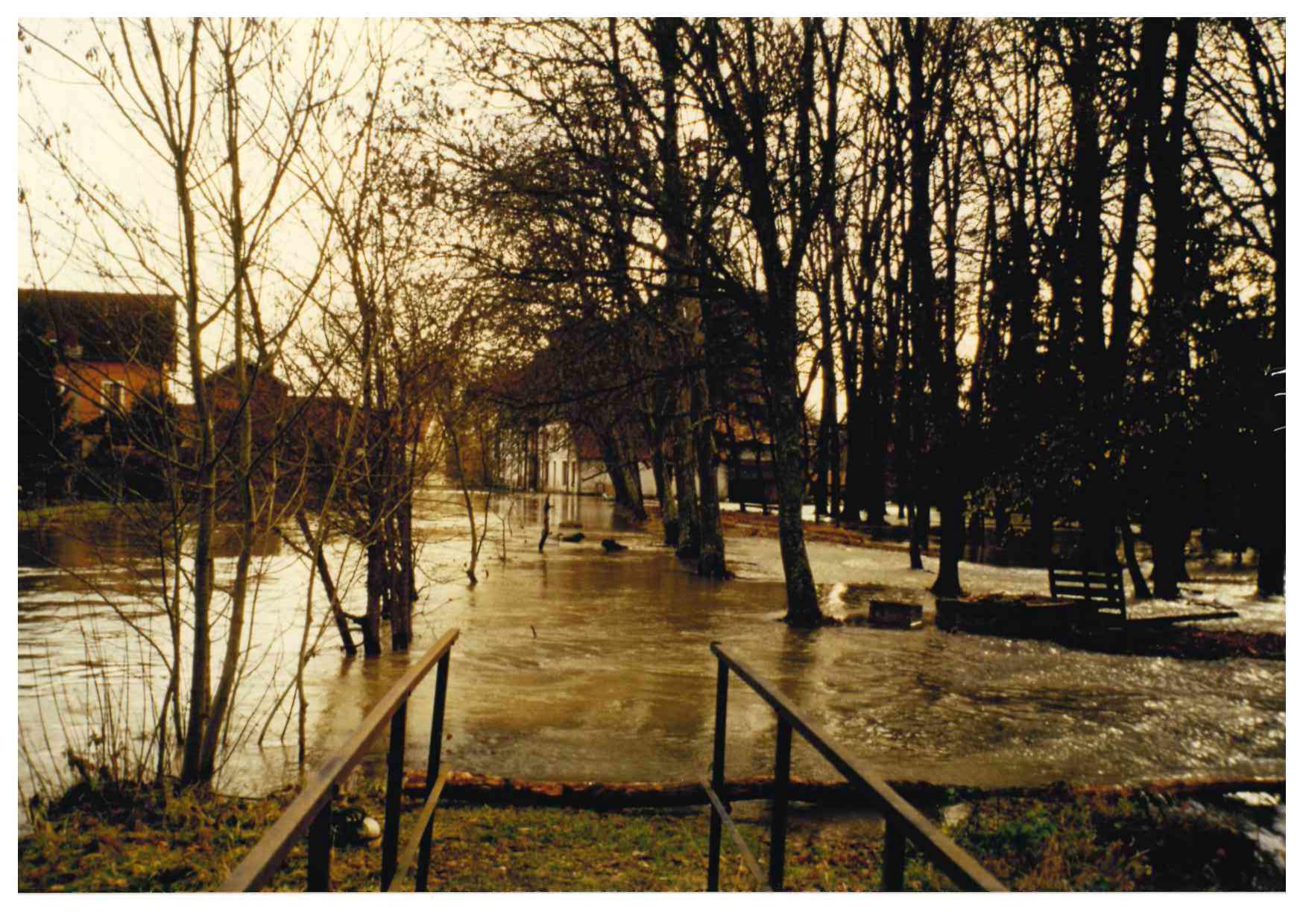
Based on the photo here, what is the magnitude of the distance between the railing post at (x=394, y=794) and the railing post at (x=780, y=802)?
3.90ft

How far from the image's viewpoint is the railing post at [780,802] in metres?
3.65

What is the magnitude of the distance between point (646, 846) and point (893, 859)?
355 centimetres

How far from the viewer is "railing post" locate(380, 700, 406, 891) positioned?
344cm

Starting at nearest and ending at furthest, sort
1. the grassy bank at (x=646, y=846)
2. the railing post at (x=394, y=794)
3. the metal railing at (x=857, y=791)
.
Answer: the metal railing at (x=857, y=791)
the railing post at (x=394, y=794)
the grassy bank at (x=646, y=846)

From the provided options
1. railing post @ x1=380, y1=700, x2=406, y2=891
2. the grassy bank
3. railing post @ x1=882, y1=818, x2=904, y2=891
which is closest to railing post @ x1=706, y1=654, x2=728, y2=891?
the grassy bank

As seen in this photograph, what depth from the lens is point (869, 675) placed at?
11094 mm

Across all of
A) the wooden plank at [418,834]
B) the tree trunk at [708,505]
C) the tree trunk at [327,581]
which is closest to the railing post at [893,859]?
the wooden plank at [418,834]

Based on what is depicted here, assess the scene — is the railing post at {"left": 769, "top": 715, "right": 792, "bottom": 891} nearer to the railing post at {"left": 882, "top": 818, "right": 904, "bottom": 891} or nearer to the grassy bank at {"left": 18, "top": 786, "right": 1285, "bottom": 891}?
the grassy bank at {"left": 18, "top": 786, "right": 1285, "bottom": 891}

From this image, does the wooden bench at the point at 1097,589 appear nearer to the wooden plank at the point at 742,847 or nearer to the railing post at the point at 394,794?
the wooden plank at the point at 742,847

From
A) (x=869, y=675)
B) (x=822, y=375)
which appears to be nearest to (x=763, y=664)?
(x=869, y=675)

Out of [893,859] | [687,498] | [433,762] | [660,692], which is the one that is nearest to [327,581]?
[660,692]

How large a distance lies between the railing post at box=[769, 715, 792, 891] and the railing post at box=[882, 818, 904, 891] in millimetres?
1047

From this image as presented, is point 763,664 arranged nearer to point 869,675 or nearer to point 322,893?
point 869,675
